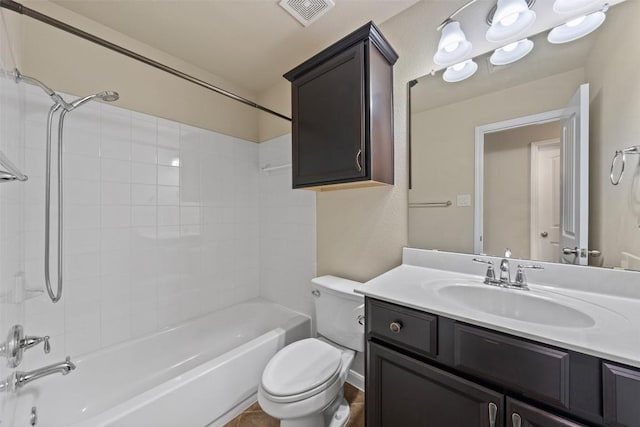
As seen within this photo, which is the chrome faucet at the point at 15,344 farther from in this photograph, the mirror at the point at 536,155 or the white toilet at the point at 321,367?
the mirror at the point at 536,155

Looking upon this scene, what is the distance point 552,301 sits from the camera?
2.89 ft

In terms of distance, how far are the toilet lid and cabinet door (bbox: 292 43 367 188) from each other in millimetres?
971

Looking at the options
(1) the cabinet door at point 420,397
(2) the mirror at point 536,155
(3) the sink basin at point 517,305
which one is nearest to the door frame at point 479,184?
(2) the mirror at point 536,155

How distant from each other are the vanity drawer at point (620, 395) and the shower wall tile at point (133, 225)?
2.20 m

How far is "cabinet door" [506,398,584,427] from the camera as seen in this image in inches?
24.6

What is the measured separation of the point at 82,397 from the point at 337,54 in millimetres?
2361

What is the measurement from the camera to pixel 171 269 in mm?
1887

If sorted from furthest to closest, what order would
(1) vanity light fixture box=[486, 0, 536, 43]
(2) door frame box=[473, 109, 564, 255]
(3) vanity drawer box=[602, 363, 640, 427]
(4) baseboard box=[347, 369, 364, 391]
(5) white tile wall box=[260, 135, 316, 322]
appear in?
(5) white tile wall box=[260, 135, 316, 322], (4) baseboard box=[347, 369, 364, 391], (2) door frame box=[473, 109, 564, 255], (1) vanity light fixture box=[486, 0, 536, 43], (3) vanity drawer box=[602, 363, 640, 427]

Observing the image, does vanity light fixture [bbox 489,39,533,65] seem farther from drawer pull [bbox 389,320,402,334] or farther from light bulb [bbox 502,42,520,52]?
drawer pull [bbox 389,320,402,334]

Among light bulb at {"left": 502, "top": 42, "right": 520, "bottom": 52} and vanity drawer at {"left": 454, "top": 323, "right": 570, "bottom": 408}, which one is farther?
light bulb at {"left": 502, "top": 42, "right": 520, "bottom": 52}

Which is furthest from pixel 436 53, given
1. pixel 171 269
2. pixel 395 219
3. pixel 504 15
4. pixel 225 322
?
pixel 225 322

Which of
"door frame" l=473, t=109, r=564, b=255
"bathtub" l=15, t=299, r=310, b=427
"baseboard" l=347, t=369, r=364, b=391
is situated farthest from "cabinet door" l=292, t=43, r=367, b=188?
"baseboard" l=347, t=369, r=364, b=391

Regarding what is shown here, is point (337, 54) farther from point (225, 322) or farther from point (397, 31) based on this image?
point (225, 322)

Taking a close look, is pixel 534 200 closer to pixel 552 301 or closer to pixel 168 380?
pixel 552 301
